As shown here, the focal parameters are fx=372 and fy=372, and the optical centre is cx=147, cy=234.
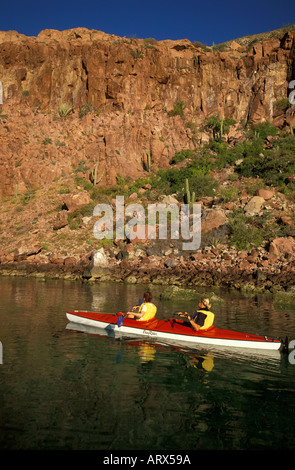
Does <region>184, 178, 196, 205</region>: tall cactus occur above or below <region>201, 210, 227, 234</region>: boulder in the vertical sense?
above

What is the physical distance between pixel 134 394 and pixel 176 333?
353 cm

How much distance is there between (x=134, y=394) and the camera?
6.99 metres

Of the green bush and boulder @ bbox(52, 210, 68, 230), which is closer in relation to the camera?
boulder @ bbox(52, 210, 68, 230)

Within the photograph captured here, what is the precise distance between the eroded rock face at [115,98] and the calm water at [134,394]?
35270 millimetres

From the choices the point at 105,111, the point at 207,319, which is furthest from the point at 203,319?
the point at 105,111

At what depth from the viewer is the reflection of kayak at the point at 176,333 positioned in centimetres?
953

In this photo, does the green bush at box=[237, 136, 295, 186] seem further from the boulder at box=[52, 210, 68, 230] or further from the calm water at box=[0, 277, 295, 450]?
the calm water at box=[0, 277, 295, 450]

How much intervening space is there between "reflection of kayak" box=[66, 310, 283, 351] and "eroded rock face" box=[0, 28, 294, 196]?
33.4m

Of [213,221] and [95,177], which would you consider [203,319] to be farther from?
[95,177]

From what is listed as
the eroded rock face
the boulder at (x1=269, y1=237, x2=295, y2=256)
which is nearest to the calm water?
the boulder at (x1=269, y1=237, x2=295, y2=256)

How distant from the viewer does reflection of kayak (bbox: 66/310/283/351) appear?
9.53m

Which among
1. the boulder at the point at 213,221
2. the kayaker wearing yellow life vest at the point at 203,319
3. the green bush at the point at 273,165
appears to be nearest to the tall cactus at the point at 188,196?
the boulder at the point at 213,221

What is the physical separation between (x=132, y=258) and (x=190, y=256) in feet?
15.1

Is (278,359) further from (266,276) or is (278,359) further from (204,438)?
(266,276)
